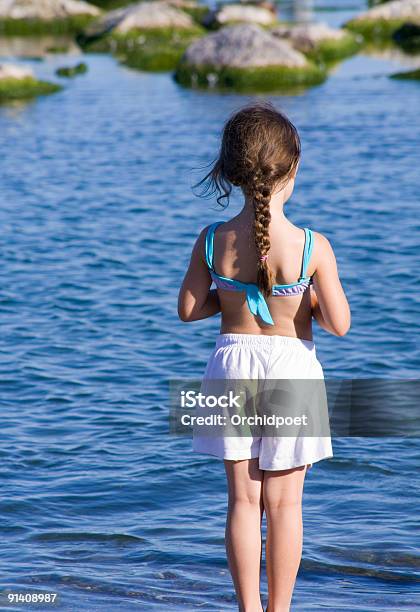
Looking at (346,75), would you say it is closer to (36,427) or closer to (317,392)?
(36,427)

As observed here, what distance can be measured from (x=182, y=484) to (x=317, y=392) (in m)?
3.94

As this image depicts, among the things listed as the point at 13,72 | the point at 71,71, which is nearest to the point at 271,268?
the point at 13,72

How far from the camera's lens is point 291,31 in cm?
3816

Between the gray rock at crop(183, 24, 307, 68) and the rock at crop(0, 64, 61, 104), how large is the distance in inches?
A: 192

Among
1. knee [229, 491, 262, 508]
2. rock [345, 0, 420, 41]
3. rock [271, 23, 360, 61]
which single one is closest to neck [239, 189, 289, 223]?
knee [229, 491, 262, 508]

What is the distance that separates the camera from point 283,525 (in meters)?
5.07

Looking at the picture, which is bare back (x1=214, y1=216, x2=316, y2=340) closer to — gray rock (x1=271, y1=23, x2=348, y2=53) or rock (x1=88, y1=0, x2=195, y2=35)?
gray rock (x1=271, y1=23, x2=348, y2=53)

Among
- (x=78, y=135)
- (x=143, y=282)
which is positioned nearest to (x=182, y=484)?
(x=143, y=282)

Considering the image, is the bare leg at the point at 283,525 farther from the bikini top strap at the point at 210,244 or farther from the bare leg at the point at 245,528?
the bikini top strap at the point at 210,244

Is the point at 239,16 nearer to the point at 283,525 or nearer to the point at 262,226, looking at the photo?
the point at 262,226

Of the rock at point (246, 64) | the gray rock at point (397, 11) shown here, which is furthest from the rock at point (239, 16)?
the rock at point (246, 64)

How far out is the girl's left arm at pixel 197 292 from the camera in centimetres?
502

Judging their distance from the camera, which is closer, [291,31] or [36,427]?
[36,427]

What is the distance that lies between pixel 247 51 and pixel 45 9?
65.6 ft
